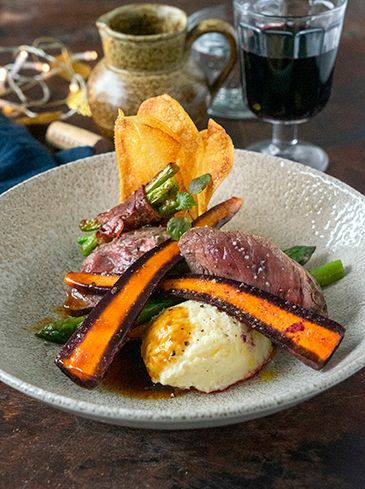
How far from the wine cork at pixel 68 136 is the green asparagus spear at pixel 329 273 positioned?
0.98 m

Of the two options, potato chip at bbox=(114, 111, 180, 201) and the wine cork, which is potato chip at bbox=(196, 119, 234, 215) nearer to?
potato chip at bbox=(114, 111, 180, 201)

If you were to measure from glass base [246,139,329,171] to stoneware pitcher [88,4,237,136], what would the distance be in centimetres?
22

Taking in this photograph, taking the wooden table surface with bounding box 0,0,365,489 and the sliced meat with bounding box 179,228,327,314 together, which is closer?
the wooden table surface with bounding box 0,0,365,489

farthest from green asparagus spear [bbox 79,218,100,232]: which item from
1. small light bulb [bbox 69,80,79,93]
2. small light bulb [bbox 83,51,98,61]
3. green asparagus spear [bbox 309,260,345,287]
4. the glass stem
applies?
small light bulb [bbox 83,51,98,61]

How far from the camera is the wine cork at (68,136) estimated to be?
2.40m

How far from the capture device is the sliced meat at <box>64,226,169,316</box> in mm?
1591

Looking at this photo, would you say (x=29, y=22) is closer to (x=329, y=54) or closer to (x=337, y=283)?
(x=329, y=54)

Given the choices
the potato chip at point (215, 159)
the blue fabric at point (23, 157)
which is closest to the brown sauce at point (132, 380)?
the potato chip at point (215, 159)

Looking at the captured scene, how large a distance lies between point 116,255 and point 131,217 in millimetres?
102

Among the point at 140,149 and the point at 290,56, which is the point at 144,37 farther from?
the point at 140,149

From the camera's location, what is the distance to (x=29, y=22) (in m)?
3.37

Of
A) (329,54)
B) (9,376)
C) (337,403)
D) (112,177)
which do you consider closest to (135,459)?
(9,376)

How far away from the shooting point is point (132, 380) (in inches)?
57.1

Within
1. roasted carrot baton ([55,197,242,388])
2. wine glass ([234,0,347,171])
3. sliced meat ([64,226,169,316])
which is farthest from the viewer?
wine glass ([234,0,347,171])
